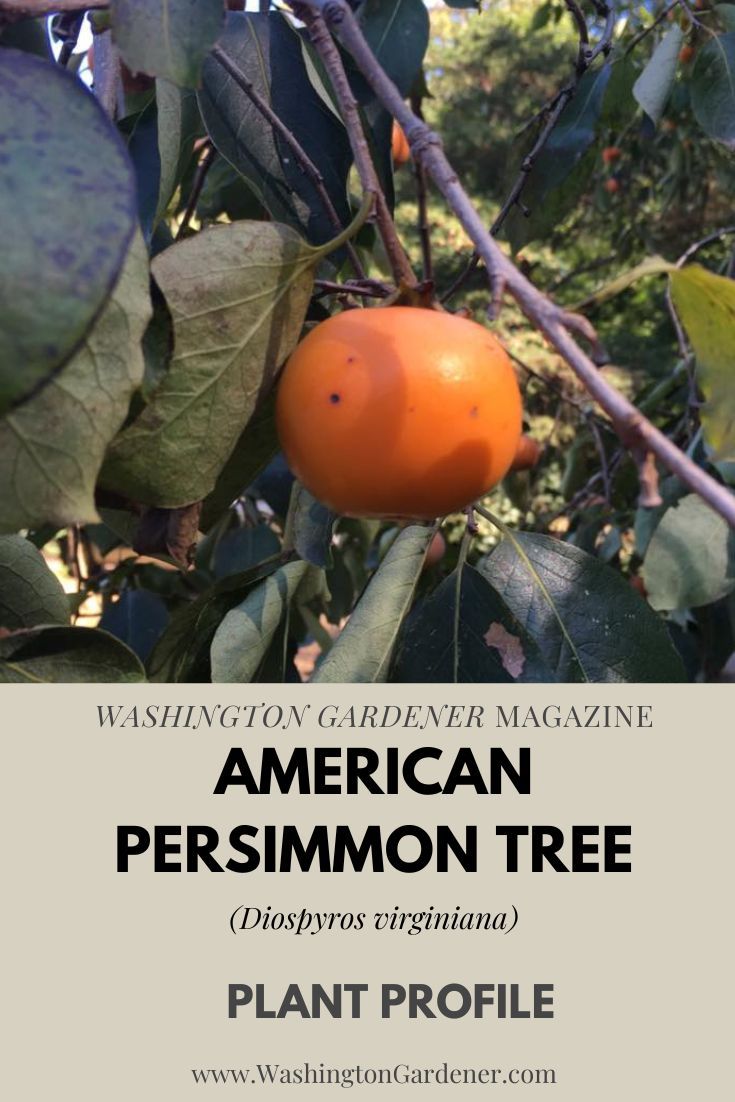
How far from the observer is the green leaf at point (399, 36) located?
129 cm

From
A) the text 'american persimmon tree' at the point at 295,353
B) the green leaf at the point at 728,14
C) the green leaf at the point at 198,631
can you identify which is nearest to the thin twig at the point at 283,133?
the text 'american persimmon tree' at the point at 295,353

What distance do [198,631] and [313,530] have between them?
0.59 ft

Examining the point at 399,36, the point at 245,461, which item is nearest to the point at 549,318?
the point at 245,461

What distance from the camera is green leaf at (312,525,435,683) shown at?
2.90 feet

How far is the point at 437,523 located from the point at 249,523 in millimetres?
966

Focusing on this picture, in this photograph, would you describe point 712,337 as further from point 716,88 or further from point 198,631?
point 716,88

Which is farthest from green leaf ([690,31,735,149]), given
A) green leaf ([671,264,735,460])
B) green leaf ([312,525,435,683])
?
green leaf ([671,264,735,460])

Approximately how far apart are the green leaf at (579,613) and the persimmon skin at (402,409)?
0.35 meters

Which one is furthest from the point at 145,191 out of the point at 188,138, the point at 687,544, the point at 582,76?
the point at 687,544

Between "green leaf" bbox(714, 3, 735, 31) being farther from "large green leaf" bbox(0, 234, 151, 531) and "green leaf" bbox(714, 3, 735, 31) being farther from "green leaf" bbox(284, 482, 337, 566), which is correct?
"large green leaf" bbox(0, 234, 151, 531)

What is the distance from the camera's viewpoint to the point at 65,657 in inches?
31.0

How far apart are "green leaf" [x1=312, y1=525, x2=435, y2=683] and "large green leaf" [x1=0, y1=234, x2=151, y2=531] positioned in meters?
0.34

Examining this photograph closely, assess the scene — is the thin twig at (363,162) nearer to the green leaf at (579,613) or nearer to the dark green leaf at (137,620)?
the green leaf at (579,613)

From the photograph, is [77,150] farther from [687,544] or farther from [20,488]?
[687,544]
